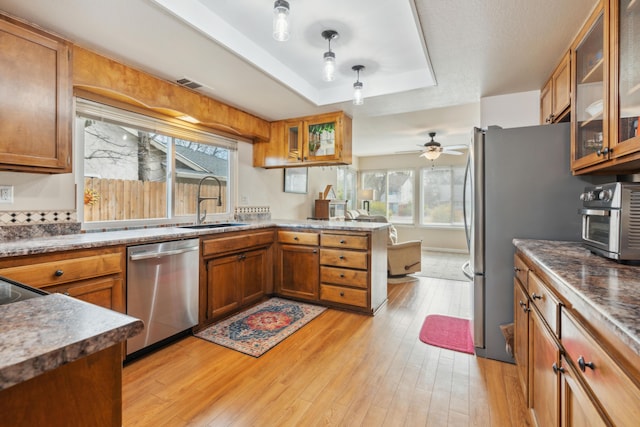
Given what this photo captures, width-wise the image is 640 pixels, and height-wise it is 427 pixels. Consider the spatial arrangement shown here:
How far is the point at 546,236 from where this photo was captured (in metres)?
2.02

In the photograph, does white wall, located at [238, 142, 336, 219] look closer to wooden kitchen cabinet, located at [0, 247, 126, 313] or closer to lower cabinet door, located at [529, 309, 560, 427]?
wooden kitchen cabinet, located at [0, 247, 126, 313]

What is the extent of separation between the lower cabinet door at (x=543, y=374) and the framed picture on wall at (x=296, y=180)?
368 cm

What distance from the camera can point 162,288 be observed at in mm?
2260

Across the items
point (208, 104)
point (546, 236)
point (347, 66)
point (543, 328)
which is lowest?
point (543, 328)

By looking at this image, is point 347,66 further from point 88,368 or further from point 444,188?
point 444,188

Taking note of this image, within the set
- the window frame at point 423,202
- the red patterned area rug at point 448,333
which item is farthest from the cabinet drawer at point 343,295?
the window frame at point 423,202

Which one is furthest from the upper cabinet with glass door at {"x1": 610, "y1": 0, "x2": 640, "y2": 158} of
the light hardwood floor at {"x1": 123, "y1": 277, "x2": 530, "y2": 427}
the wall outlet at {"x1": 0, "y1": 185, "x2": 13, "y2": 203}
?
the wall outlet at {"x1": 0, "y1": 185, "x2": 13, "y2": 203}

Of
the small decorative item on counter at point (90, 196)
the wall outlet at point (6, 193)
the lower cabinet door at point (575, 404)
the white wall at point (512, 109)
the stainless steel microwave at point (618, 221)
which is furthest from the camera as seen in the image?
the white wall at point (512, 109)

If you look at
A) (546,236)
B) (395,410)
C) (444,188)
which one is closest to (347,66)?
(546,236)

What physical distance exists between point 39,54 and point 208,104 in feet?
4.34

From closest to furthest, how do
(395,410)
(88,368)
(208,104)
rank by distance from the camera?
(88,368)
(395,410)
(208,104)

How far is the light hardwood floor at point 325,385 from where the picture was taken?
1.60m

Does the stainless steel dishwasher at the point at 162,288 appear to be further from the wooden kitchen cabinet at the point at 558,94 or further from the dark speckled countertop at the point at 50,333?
the wooden kitchen cabinet at the point at 558,94

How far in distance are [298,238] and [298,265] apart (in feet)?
0.99
